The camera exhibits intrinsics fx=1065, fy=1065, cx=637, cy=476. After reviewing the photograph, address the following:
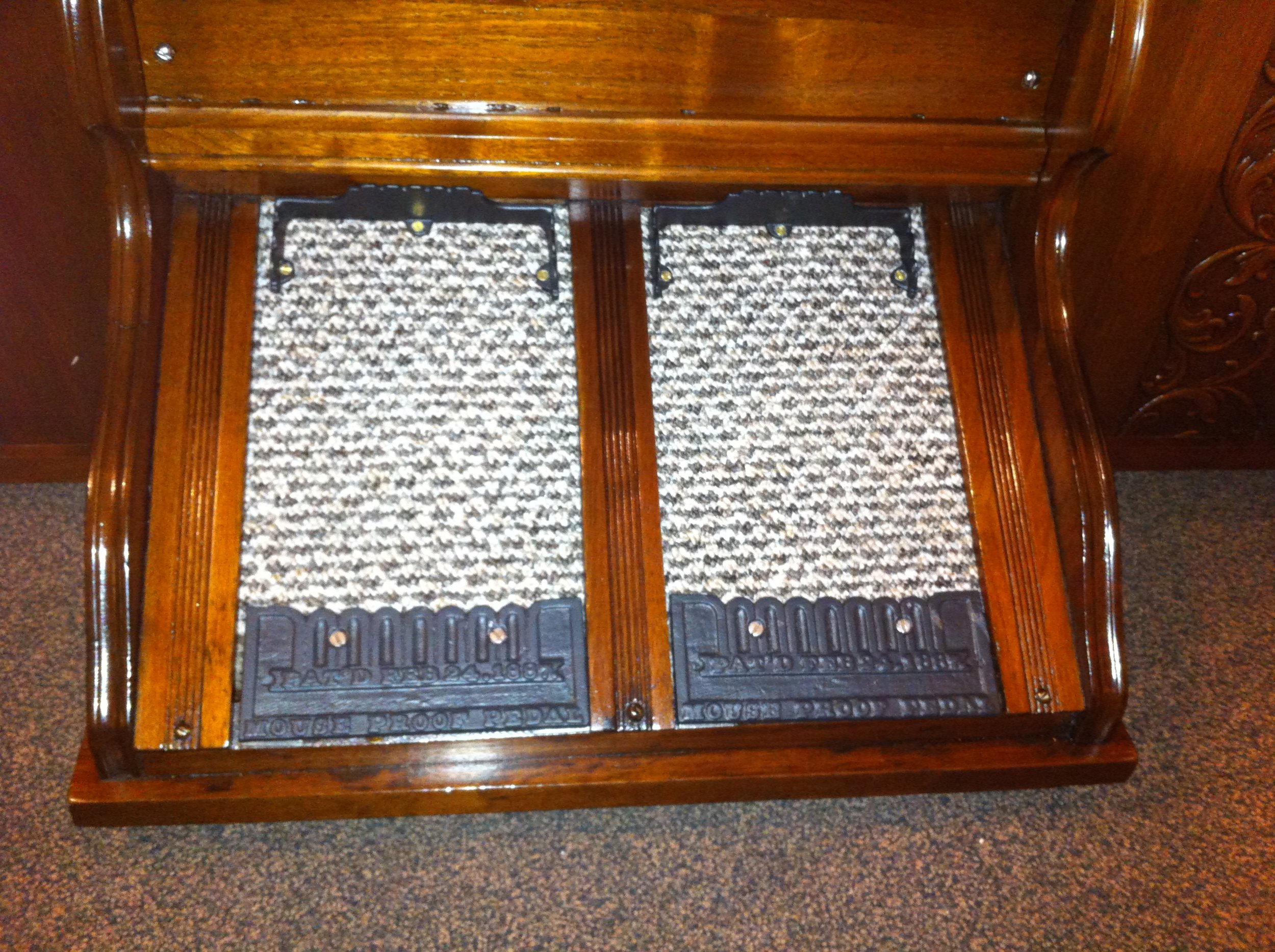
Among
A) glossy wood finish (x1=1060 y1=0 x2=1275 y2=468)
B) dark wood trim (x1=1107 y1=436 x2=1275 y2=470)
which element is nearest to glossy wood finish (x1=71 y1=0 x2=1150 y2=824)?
glossy wood finish (x1=1060 y1=0 x2=1275 y2=468)

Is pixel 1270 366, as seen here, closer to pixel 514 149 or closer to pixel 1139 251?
pixel 1139 251

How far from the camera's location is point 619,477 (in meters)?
1.36

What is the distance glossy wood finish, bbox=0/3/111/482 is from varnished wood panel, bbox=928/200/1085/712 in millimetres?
1103

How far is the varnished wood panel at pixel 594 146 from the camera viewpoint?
50.4 inches

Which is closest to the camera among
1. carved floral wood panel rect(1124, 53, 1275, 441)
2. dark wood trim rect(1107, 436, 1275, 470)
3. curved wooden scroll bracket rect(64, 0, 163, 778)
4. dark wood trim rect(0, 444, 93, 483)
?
curved wooden scroll bracket rect(64, 0, 163, 778)

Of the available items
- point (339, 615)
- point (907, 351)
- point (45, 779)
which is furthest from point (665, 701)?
point (45, 779)

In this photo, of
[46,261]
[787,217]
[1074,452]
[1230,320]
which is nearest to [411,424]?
[787,217]

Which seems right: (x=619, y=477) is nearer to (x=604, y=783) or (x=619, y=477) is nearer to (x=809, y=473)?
(x=809, y=473)

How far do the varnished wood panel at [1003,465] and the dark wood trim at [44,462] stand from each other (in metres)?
1.43

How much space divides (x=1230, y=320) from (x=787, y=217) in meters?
0.83

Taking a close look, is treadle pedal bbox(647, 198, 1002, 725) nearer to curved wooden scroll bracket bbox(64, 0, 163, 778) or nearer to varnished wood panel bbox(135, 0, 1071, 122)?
varnished wood panel bbox(135, 0, 1071, 122)

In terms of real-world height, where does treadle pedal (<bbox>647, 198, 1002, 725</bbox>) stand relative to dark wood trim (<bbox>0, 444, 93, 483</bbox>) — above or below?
above

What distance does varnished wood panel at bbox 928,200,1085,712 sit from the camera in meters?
1.36

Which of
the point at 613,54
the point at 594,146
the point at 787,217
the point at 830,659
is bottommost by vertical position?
the point at 830,659
